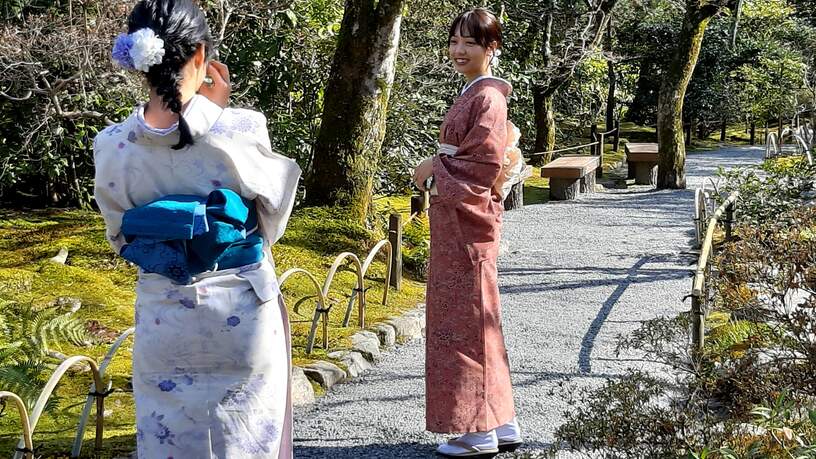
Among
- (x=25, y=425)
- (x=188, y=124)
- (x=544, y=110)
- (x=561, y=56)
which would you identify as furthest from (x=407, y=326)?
(x=561, y=56)

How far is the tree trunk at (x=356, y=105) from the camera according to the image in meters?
7.55

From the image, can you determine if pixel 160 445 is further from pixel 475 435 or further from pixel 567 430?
pixel 475 435

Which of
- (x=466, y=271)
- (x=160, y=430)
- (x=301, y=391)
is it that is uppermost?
(x=466, y=271)

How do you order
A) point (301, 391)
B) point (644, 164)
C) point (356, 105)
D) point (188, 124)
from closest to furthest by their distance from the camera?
point (188, 124)
point (301, 391)
point (356, 105)
point (644, 164)

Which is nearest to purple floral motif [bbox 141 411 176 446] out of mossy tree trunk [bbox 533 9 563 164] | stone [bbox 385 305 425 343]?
stone [bbox 385 305 425 343]

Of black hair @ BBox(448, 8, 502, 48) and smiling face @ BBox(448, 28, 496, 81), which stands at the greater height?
black hair @ BBox(448, 8, 502, 48)

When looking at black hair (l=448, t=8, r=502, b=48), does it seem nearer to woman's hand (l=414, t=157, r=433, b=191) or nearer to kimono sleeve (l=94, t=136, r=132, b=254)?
woman's hand (l=414, t=157, r=433, b=191)

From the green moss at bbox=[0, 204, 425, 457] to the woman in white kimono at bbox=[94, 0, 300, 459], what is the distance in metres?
1.42

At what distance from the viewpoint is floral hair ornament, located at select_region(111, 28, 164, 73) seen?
2.39m

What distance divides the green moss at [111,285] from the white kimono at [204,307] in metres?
1.41

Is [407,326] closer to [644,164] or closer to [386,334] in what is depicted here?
[386,334]

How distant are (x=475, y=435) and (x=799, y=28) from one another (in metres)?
23.5

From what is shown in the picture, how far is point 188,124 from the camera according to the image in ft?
8.17

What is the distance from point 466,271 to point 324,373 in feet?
4.71
